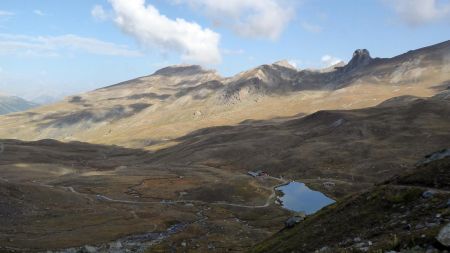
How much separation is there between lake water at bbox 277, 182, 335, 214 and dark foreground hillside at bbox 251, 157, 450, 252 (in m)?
69.5

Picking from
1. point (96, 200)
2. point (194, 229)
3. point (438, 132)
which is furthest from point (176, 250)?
point (438, 132)

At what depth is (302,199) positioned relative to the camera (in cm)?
13738

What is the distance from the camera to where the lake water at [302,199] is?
128 meters

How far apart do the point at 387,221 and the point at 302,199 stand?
96291mm

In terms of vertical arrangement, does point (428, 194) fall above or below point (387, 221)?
above

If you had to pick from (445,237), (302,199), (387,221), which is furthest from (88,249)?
(302,199)

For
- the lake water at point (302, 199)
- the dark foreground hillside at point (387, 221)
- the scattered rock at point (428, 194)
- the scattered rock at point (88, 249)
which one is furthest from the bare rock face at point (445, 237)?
the lake water at point (302, 199)

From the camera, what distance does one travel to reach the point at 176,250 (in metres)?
83.9

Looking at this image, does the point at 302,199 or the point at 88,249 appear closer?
the point at 88,249

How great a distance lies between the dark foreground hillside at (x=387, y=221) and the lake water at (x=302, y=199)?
6951 cm

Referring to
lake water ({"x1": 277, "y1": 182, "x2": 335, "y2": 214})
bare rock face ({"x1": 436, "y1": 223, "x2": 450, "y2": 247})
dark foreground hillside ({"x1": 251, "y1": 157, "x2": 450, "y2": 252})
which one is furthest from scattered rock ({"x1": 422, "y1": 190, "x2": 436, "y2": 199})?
lake water ({"x1": 277, "y1": 182, "x2": 335, "y2": 214})

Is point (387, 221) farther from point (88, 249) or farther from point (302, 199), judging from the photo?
point (302, 199)

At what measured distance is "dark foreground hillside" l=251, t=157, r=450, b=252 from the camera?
31.1 meters

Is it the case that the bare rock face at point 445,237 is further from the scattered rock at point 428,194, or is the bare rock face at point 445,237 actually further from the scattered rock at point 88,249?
the scattered rock at point 88,249
